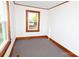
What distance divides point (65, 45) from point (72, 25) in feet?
3.07

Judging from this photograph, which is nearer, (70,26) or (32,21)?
(70,26)

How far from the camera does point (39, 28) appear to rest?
17.8ft

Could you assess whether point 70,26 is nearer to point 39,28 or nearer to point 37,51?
point 37,51


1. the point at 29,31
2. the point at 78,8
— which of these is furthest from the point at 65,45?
the point at 29,31

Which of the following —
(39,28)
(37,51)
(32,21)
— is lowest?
(37,51)

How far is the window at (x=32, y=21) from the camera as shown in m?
5.03

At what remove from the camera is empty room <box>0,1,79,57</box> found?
2548mm

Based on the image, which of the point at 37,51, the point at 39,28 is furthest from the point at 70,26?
the point at 39,28

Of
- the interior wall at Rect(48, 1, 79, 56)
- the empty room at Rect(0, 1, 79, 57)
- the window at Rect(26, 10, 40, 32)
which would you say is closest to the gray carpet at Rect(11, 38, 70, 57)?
the empty room at Rect(0, 1, 79, 57)

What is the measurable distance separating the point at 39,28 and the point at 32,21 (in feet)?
2.26

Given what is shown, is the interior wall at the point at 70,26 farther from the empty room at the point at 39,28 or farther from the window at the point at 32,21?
the window at the point at 32,21

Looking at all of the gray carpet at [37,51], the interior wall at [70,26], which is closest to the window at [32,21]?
the gray carpet at [37,51]

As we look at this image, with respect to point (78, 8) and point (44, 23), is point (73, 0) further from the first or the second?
point (44, 23)

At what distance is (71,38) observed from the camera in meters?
2.92
